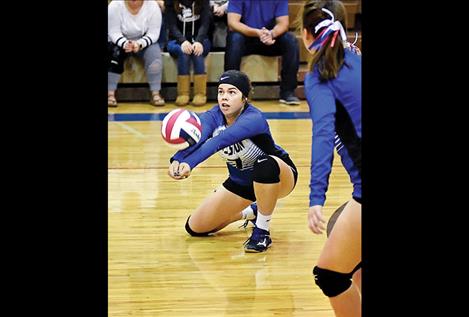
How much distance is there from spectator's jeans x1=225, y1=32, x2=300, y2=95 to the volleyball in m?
5.38

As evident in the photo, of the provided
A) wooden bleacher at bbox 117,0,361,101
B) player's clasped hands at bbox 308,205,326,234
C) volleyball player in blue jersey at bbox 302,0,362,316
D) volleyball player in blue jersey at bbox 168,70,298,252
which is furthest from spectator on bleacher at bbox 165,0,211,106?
player's clasped hands at bbox 308,205,326,234

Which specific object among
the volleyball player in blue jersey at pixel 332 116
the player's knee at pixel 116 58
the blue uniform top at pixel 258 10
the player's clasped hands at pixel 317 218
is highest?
the volleyball player in blue jersey at pixel 332 116

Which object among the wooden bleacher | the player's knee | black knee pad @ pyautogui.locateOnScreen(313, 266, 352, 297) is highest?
black knee pad @ pyautogui.locateOnScreen(313, 266, 352, 297)

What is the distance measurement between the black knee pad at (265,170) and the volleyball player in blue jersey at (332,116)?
1.85 meters

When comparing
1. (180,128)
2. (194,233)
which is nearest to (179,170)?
(180,128)

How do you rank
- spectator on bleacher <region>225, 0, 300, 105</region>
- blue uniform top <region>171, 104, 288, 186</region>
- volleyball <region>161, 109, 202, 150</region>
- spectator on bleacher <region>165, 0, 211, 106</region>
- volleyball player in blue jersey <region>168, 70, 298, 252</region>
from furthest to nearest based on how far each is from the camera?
1. spectator on bleacher <region>165, 0, 211, 106</region>
2. spectator on bleacher <region>225, 0, 300, 105</region>
3. volleyball player in blue jersey <region>168, 70, 298, 252</region>
4. blue uniform top <region>171, 104, 288, 186</region>
5. volleyball <region>161, 109, 202, 150</region>

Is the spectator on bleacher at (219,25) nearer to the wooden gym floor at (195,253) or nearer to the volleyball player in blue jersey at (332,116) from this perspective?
the wooden gym floor at (195,253)

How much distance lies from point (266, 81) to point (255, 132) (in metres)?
5.71

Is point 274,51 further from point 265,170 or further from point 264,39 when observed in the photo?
point 265,170

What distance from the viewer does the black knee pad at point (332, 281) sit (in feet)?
12.3

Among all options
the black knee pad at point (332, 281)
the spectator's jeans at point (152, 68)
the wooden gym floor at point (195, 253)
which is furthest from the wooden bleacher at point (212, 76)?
the black knee pad at point (332, 281)

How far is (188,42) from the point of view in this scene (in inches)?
399

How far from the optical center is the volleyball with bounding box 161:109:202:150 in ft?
15.5

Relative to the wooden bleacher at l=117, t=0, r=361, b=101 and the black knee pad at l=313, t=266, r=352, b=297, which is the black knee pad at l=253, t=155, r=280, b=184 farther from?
the wooden bleacher at l=117, t=0, r=361, b=101
